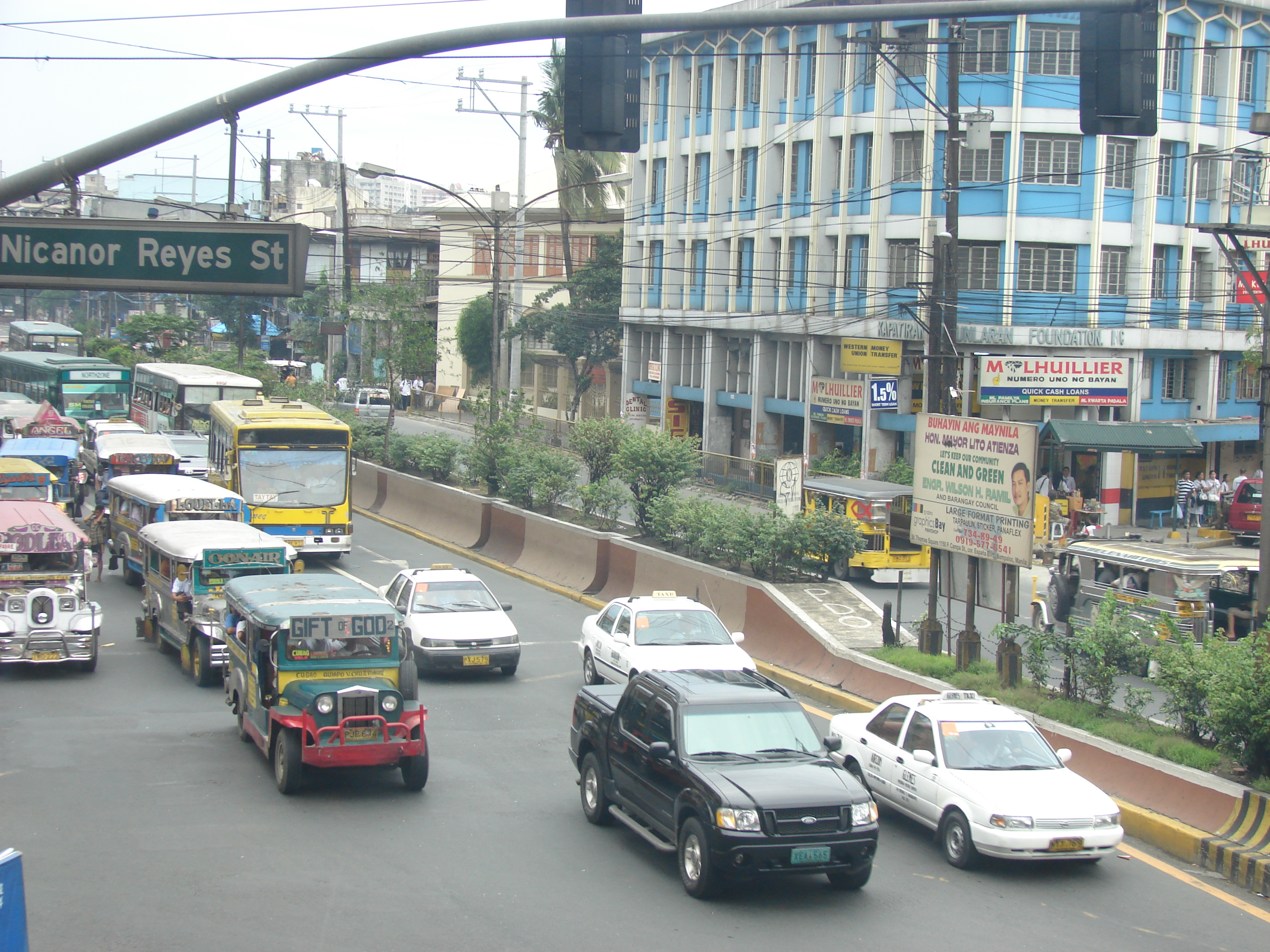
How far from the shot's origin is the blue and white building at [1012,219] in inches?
1550

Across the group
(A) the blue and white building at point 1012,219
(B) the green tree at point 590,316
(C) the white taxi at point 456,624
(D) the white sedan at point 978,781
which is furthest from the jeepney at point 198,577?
(B) the green tree at point 590,316

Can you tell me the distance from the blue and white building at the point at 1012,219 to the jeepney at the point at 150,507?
64.0 ft

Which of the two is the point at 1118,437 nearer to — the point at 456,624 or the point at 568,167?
the point at 456,624

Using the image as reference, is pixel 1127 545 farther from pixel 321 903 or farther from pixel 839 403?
pixel 839 403

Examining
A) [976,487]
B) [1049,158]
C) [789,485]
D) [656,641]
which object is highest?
[1049,158]

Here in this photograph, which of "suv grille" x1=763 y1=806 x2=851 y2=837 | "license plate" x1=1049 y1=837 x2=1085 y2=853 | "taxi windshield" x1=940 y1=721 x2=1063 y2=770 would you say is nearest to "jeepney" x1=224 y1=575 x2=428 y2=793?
"suv grille" x1=763 y1=806 x2=851 y2=837

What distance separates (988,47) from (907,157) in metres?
4.47

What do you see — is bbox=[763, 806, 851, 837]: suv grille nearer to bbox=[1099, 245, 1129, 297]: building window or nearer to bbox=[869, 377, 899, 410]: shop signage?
bbox=[869, 377, 899, 410]: shop signage

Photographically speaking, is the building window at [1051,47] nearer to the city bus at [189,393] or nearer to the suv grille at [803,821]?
the city bus at [189,393]

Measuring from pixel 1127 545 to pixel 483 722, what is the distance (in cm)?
1248

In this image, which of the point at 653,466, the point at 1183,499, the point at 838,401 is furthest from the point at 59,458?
the point at 1183,499

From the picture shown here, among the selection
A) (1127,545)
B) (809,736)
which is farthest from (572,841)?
(1127,545)

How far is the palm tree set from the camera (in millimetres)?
60625

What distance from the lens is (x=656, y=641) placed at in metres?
18.1
